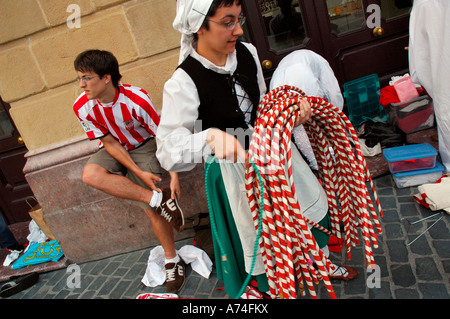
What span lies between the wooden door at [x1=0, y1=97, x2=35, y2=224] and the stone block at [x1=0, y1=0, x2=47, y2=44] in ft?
5.72

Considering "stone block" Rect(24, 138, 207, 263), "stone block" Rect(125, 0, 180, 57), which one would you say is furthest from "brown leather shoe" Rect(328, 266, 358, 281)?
"stone block" Rect(125, 0, 180, 57)

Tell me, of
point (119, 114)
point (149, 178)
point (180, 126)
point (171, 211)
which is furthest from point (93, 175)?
point (180, 126)

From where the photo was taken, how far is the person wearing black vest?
1616mm

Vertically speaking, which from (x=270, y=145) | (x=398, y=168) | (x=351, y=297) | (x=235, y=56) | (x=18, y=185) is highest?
(x=235, y=56)

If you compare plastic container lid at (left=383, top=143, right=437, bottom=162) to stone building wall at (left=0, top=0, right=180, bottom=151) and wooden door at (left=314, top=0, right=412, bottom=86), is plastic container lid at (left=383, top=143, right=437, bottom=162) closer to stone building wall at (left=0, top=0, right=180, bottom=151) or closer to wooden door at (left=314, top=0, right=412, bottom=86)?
wooden door at (left=314, top=0, right=412, bottom=86)

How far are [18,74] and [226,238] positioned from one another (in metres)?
3.08

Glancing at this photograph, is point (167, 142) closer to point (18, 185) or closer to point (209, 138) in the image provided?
point (209, 138)

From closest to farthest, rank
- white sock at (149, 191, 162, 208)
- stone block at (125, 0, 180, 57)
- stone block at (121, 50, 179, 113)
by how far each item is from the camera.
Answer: white sock at (149, 191, 162, 208)
stone block at (125, 0, 180, 57)
stone block at (121, 50, 179, 113)

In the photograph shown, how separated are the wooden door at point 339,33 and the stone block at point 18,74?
96.0 inches

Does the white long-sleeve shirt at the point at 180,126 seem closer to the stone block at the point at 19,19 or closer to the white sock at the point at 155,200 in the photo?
the white sock at the point at 155,200

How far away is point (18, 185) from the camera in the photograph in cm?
511
